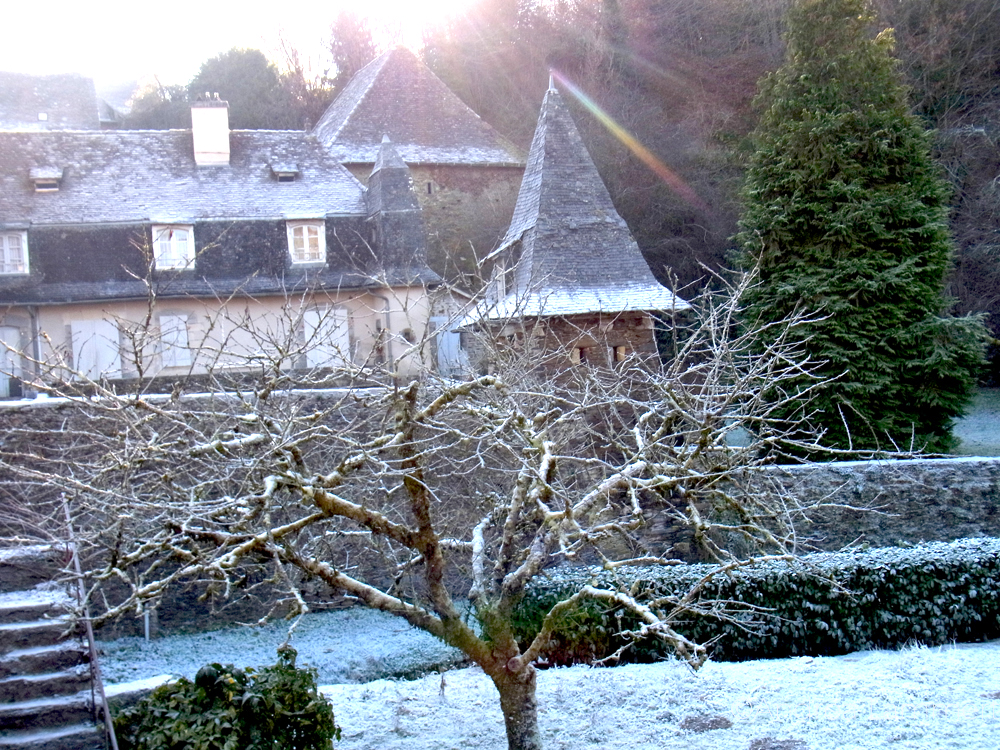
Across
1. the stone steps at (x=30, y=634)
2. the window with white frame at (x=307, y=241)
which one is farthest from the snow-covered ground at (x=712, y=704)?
the window with white frame at (x=307, y=241)

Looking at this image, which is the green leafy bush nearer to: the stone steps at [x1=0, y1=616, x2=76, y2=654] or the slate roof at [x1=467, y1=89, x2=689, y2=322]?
the stone steps at [x1=0, y1=616, x2=76, y2=654]

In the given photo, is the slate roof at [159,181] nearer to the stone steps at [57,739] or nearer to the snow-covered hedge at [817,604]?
the snow-covered hedge at [817,604]

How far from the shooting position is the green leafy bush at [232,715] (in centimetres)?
425

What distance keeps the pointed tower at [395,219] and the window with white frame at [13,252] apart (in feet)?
21.8

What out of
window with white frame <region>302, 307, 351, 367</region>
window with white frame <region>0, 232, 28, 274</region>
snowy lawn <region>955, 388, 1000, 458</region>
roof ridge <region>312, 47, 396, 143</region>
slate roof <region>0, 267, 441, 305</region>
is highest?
roof ridge <region>312, 47, 396, 143</region>

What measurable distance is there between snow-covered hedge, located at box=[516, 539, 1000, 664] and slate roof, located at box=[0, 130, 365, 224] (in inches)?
530

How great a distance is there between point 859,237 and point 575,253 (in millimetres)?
4488

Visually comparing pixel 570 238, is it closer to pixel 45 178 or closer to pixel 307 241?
pixel 307 241

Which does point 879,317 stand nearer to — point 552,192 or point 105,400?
point 552,192

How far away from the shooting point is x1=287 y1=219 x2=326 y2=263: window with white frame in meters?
18.6

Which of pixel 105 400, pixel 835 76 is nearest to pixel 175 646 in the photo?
pixel 105 400

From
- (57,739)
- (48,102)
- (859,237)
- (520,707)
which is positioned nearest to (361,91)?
(48,102)

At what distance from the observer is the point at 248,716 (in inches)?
174

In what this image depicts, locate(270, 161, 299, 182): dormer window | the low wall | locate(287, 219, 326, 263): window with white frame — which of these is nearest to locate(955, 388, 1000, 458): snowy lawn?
the low wall
